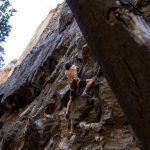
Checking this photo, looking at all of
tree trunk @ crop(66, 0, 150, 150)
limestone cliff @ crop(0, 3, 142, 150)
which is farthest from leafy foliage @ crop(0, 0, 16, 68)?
tree trunk @ crop(66, 0, 150, 150)

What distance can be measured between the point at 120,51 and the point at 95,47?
18 cm

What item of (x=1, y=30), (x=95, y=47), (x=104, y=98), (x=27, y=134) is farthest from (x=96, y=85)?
(x=1, y=30)

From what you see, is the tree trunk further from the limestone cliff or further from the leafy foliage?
the leafy foliage

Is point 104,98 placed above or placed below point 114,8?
below

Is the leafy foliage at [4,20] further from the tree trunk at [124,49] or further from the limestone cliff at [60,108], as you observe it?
the tree trunk at [124,49]

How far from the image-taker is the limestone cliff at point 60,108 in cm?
785

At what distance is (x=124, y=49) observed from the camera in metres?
1.91

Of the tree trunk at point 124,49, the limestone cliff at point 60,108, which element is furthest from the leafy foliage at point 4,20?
the tree trunk at point 124,49

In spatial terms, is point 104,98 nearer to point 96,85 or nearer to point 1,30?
point 96,85

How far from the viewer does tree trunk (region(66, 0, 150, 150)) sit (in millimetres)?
1872

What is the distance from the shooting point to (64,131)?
9.40 meters

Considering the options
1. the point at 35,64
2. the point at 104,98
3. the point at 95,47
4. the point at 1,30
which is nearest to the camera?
the point at 95,47

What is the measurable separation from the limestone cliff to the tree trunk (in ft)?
16.4

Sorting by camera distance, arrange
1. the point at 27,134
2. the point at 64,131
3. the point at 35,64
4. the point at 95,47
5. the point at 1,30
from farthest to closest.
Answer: the point at 1,30 < the point at 35,64 < the point at 27,134 < the point at 64,131 < the point at 95,47
